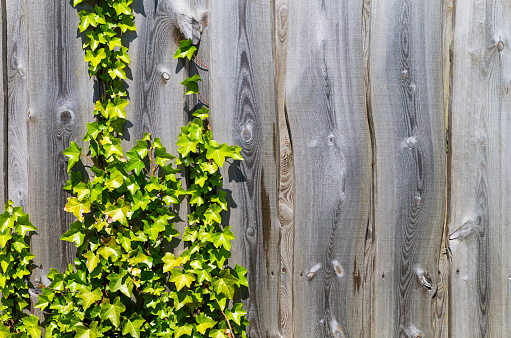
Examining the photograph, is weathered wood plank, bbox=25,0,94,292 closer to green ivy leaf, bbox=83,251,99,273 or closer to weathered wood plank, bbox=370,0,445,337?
green ivy leaf, bbox=83,251,99,273

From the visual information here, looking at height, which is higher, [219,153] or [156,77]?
[156,77]

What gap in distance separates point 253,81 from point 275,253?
0.73 meters

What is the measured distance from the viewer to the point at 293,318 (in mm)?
1548

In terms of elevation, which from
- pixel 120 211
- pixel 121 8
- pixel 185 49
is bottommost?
pixel 120 211

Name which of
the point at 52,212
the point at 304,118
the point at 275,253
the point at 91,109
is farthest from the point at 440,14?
the point at 52,212

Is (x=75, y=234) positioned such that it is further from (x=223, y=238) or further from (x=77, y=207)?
(x=223, y=238)

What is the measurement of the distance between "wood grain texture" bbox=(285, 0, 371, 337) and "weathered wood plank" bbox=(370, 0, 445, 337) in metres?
0.08

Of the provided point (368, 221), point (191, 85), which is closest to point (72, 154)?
point (191, 85)

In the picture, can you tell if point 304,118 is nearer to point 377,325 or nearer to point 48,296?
point 377,325

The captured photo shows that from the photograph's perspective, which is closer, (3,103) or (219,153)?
(219,153)

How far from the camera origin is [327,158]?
1.51m

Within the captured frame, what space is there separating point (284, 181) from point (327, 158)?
0.67ft

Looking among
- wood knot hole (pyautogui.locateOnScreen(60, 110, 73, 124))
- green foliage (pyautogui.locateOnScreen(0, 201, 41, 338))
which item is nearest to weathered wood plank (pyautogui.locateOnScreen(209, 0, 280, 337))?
wood knot hole (pyautogui.locateOnScreen(60, 110, 73, 124))

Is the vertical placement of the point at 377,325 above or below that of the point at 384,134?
below
